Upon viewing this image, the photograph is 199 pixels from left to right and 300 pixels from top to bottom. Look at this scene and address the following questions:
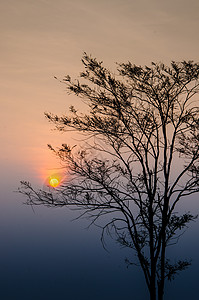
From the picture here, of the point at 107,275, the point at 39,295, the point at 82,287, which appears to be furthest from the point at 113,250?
the point at 39,295

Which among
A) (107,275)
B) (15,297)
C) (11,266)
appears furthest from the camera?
(11,266)

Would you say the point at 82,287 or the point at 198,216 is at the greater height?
the point at 82,287

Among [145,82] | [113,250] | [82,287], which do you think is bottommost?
[145,82]

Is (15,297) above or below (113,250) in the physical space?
below

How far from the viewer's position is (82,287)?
160 metres

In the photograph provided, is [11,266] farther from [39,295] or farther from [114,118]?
[114,118]

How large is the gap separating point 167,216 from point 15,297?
13168 centimetres

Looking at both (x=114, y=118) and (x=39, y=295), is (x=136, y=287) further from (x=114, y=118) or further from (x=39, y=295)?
(x=114, y=118)

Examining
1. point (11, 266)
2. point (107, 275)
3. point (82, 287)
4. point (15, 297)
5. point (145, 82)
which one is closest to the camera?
point (145, 82)

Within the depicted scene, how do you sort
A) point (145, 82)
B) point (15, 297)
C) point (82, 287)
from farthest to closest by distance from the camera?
point (82, 287)
point (15, 297)
point (145, 82)

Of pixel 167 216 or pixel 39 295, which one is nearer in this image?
pixel 167 216

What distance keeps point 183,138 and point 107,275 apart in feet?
554

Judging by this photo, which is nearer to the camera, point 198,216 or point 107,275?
point 198,216

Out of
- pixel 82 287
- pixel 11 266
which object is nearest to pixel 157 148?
pixel 82 287
